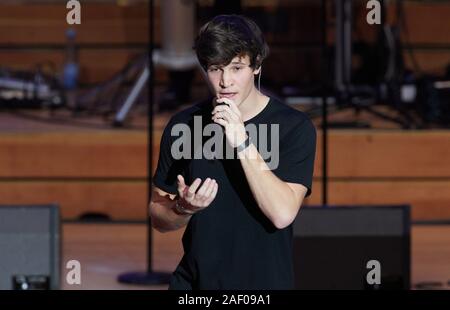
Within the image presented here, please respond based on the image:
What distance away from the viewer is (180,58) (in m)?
7.26

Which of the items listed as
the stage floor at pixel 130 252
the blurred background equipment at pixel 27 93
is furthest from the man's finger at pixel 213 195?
the blurred background equipment at pixel 27 93

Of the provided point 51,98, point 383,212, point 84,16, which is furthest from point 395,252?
point 84,16

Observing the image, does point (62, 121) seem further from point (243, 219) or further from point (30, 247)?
point (243, 219)

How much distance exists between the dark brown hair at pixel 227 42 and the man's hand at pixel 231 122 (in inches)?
5.1

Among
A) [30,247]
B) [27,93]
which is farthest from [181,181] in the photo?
[27,93]

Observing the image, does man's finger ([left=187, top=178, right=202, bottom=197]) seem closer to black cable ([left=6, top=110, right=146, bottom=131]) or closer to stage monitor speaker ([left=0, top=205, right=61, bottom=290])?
stage monitor speaker ([left=0, top=205, right=61, bottom=290])

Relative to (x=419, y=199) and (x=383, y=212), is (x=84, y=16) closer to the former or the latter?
(x=419, y=199)

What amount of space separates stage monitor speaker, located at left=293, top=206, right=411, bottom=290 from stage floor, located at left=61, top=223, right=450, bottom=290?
2.12ft

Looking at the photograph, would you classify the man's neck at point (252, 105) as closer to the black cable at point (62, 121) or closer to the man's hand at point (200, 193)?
the man's hand at point (200, 193)

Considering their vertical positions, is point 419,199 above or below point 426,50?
below

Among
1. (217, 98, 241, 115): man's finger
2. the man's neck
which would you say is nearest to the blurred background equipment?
the man's neck

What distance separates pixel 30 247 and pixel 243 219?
6.60ft

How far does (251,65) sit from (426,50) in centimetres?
570

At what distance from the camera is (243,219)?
273cm
